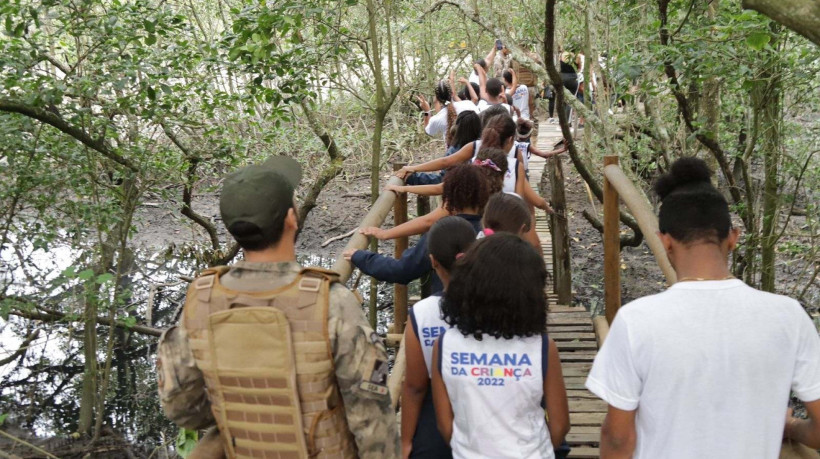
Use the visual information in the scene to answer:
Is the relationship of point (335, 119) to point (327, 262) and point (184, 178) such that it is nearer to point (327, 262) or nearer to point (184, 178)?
point (327, 262)

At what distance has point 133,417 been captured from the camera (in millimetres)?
9781

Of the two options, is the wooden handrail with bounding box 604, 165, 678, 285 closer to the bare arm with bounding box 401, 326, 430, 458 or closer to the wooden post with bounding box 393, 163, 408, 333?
the bare arm with bounding box 401, 326, 430, 458

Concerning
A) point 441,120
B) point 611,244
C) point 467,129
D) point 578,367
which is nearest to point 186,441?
point 611,244

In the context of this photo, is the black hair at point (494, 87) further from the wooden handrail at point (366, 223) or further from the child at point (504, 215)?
the child at point (504, 215)

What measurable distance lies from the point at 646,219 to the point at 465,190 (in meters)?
0.79

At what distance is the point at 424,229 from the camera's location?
4109mm

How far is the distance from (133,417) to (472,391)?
8403mm

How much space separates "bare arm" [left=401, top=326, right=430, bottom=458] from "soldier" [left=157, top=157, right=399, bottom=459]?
0.56m

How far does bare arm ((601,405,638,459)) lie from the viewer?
196cm

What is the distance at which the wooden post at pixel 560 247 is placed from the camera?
7227 mm

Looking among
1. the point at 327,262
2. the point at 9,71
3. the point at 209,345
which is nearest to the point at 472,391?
the point at 209,345

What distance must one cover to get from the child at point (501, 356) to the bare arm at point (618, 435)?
30 centimetres

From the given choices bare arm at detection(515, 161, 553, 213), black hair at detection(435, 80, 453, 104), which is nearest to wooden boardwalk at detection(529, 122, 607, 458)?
bare arm at detection(515, 161, 553, 213)

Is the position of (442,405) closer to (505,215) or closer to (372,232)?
(505,215)
